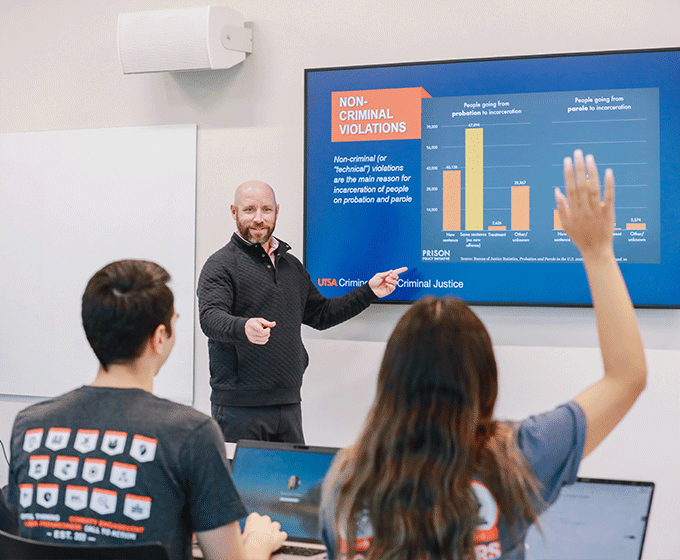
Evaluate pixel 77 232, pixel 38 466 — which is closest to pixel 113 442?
pixel 38 466

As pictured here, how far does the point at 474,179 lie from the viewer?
3.33m

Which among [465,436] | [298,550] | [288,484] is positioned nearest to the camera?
[465,436]

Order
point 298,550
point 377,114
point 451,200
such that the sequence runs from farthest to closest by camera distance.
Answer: point 377,114 → point 451,200 → point 298,550

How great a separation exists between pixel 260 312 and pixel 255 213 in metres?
0.44

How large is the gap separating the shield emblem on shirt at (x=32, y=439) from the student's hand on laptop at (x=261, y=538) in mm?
486

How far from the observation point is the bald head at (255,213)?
3307 mm

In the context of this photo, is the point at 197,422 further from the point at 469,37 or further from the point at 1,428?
the point at 1,428

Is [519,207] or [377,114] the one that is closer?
[519,207]

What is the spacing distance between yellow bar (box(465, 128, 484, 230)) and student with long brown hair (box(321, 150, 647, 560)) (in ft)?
7.09

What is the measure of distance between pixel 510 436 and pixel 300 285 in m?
2.26

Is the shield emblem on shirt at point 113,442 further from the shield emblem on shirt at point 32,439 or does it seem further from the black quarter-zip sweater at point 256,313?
the black quarter-zip sweater at point 256,313

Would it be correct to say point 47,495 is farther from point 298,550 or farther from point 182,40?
point 182,40

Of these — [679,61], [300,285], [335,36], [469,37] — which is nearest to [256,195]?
[300,285]

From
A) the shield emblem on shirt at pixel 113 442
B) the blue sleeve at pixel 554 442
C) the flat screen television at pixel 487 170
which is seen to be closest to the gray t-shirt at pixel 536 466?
the blue sleeve at pixel 554 442
